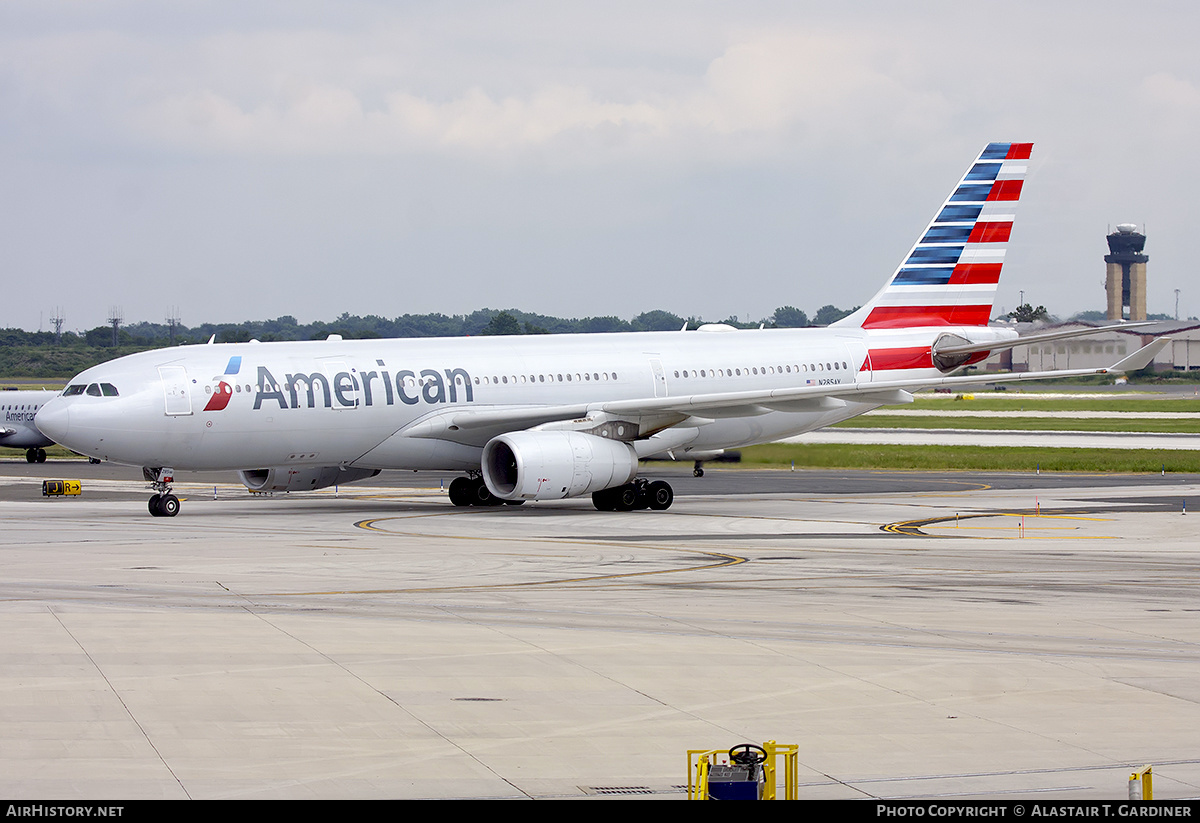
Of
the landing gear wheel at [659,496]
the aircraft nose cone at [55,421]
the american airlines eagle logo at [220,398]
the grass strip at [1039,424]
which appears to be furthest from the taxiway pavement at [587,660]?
the grass strip at [1039,424]

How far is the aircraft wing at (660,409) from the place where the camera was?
35.9m

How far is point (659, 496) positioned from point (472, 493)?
5525mm

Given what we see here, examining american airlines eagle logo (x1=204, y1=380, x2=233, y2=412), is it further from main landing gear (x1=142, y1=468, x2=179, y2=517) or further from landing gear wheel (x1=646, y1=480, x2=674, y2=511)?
landing gear wheel (x1=646, y1=480, x2=674, y2=511)

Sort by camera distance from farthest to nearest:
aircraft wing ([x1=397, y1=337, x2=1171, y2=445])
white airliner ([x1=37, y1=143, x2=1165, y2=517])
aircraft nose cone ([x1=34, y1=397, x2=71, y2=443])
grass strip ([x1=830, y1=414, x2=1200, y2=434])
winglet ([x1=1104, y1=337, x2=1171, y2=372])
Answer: grass strip ([x1=830, y1=414, x2=1200, y2=434]) < aircraft wing ([x1=397, y1=337, x2=1171, y2=445]) < winglet ([x1=1104, y1=337, x2=1171, y2=372]) < white airliner ([x1=37, y1=143, x2=1165, y2=517]) < aircraft nose cone ([x1=34, y1=397, x2=71, y2=443])

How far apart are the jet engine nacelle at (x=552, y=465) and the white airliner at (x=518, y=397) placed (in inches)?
1.9

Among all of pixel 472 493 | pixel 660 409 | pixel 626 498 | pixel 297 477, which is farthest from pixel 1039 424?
pixel 297 477

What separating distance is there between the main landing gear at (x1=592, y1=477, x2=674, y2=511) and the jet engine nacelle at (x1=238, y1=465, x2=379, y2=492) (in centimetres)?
629

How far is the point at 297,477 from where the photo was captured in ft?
127

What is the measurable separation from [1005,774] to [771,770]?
8.14 feet

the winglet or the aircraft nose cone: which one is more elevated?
the winglet

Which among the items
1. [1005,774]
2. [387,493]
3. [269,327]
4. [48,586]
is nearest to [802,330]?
[387,493]

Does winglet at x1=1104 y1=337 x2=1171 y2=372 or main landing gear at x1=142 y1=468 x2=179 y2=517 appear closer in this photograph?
winglet at x1=1104 y1=337 x2=1171 y2=372

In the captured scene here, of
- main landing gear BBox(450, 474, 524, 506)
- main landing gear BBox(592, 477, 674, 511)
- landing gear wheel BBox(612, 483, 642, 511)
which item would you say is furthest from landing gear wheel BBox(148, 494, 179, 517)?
landing gear wheel BBox(612, 483, 642, 511)

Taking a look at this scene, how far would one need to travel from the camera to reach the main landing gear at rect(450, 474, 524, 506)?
3934 cm
